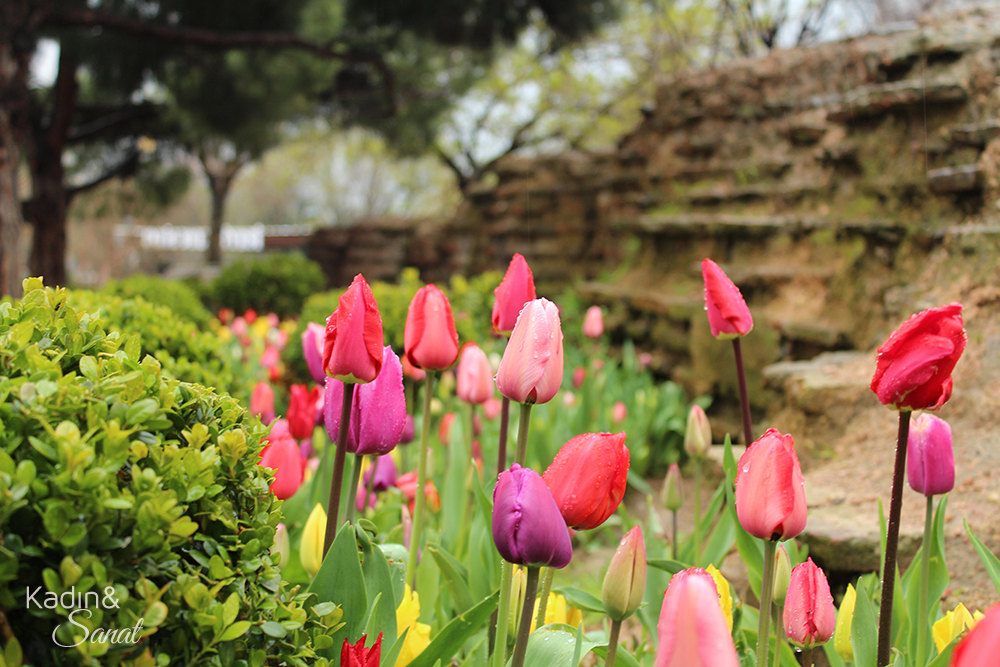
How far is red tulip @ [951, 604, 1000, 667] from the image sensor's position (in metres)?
0.45

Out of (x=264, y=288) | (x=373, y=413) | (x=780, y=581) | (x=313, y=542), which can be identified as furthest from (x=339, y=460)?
(x=264, y=288)

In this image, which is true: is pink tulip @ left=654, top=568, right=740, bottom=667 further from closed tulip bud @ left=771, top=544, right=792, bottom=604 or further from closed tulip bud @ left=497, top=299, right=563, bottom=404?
closed tulip bud @ left=771, top=544, right=792, bottom=604

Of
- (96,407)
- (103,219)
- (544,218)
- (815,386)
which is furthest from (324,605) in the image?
(103,219)

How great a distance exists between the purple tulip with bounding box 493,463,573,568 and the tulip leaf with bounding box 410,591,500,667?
22cm

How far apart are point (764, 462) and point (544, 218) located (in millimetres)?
6918

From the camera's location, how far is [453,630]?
956mm

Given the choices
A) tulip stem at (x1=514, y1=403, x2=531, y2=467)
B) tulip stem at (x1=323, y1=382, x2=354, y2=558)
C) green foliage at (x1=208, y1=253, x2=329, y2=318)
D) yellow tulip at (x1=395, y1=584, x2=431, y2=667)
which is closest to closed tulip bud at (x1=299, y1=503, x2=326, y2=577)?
tulip stem at (x1=323, y1=382, x2=354, y2=558)

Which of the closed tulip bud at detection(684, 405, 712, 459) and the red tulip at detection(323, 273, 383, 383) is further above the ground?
the red tulip at detection(323, 273, 383, 383)

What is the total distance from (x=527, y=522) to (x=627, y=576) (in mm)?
179

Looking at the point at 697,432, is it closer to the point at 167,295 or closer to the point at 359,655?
the point at 359,655

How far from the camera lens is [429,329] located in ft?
3.49

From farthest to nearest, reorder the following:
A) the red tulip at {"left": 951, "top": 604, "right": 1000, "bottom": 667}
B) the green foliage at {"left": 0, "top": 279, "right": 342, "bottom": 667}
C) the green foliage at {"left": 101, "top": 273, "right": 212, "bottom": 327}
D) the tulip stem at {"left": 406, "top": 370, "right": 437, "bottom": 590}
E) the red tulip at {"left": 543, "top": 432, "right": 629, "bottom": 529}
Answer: the green foliage at {"left": 101, "top": 273, "right": 212, "bottom": 327}
the tulip stem at {"left": 406, "top": 370, "right": 437, "bottom": 590}
the red tulip at {"left": 543, "top": 432, "right": 629, "bottom": 529}
the green foliage at {"left": 0, "top": 279, "right": 342, "bottom": 667}
the red tulip at {"left": 951, "top": 604, "right": 1000, "bottom": 667}

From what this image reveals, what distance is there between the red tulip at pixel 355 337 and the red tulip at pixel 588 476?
0.29m

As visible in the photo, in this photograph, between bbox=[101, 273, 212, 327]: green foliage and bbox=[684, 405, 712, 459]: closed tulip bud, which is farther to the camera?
bbox=[101, 273, 212, 327]: green foliage
